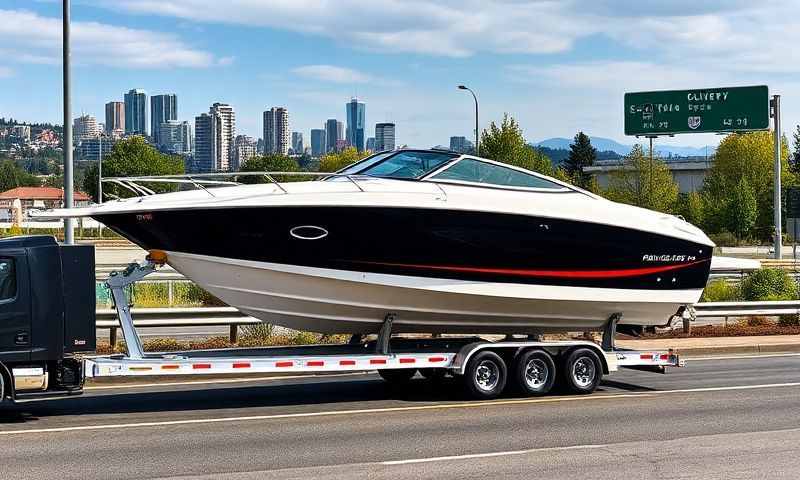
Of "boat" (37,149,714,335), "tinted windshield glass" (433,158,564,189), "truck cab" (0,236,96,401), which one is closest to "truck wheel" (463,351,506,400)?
"boat" (37,149,714,335)

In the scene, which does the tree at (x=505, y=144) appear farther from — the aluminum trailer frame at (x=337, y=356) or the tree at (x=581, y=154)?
the tree at (x=581, y=154)

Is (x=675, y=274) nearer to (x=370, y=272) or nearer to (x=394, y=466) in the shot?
(x=370, y=272)

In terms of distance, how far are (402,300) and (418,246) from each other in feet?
2.51

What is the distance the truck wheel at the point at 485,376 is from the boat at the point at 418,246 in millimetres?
806

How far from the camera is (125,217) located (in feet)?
42.4

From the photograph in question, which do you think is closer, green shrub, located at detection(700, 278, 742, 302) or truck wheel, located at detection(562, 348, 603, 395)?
truck wheel, located at detection(562, 348, 603, 395)

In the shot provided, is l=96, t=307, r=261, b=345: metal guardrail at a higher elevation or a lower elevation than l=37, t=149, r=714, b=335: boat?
lower

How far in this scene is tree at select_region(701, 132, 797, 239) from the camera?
7094 centimetres

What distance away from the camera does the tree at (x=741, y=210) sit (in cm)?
6700

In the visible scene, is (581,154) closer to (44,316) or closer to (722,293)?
(722,293)

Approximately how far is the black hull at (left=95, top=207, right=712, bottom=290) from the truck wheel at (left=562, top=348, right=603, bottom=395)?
39.2 inches

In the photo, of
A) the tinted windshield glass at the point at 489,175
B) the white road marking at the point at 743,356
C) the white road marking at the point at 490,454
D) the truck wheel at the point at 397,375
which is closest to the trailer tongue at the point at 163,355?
the truck wheel at the point at 397,375

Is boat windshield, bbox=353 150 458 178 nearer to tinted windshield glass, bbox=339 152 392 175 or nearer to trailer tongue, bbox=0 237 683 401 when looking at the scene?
tinted windshield glass, bbox=339 152 392 175

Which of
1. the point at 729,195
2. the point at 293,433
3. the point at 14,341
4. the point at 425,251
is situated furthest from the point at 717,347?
the point at 729,195
